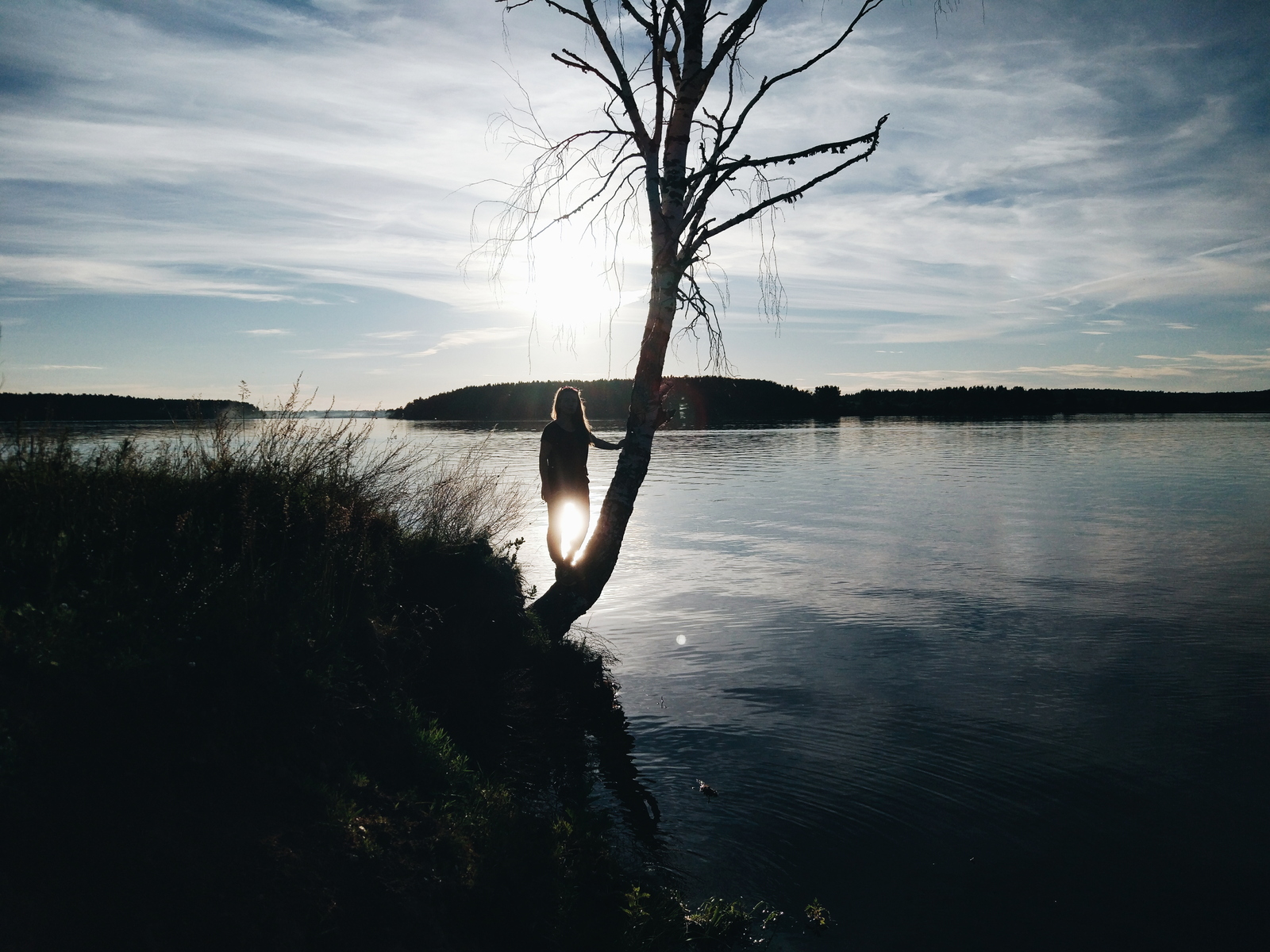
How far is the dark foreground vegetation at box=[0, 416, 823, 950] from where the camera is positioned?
10.8 ft

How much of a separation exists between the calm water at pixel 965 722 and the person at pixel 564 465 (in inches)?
72.6

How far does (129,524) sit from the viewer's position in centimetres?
516

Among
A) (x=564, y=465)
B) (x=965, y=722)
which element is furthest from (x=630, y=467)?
(x=965, y=722)

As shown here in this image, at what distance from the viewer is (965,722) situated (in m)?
7.32

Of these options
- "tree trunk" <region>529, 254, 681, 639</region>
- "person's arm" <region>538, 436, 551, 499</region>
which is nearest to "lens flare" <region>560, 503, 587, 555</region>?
"person's arm" <region>538, 436, 551, 499</region>

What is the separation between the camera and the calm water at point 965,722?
479 centimetres

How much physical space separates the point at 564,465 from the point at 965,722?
517cm

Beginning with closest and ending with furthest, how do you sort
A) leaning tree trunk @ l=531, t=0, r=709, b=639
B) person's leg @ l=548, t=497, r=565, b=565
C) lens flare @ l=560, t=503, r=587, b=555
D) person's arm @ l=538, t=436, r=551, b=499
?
leaning tree trunk @ l=531, t=0, r=709, b=639
lens flare @ l=560, t=503, r=587, b=555
person's leg @ l=548, t=497, r=565, b=565
person's arm @ l=538, t=436, r=551, b=499

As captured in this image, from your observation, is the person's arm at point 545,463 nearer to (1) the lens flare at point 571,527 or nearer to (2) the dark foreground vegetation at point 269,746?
(1) the lens flare at point 571,527

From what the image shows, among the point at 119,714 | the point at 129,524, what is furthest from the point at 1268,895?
the point at 129,524

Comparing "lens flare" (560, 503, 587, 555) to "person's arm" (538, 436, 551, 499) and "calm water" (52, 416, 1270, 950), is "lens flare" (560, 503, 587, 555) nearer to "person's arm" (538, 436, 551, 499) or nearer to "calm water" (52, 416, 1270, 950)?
"person's arm" (538, 436, 551, 499)

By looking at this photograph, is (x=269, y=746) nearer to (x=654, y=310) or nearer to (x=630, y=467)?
(x=630, y=467)

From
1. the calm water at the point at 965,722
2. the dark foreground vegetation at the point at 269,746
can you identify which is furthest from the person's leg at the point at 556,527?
the dark foreground vegetation at the point at 269,746

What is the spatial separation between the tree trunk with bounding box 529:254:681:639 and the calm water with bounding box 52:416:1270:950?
119cm
